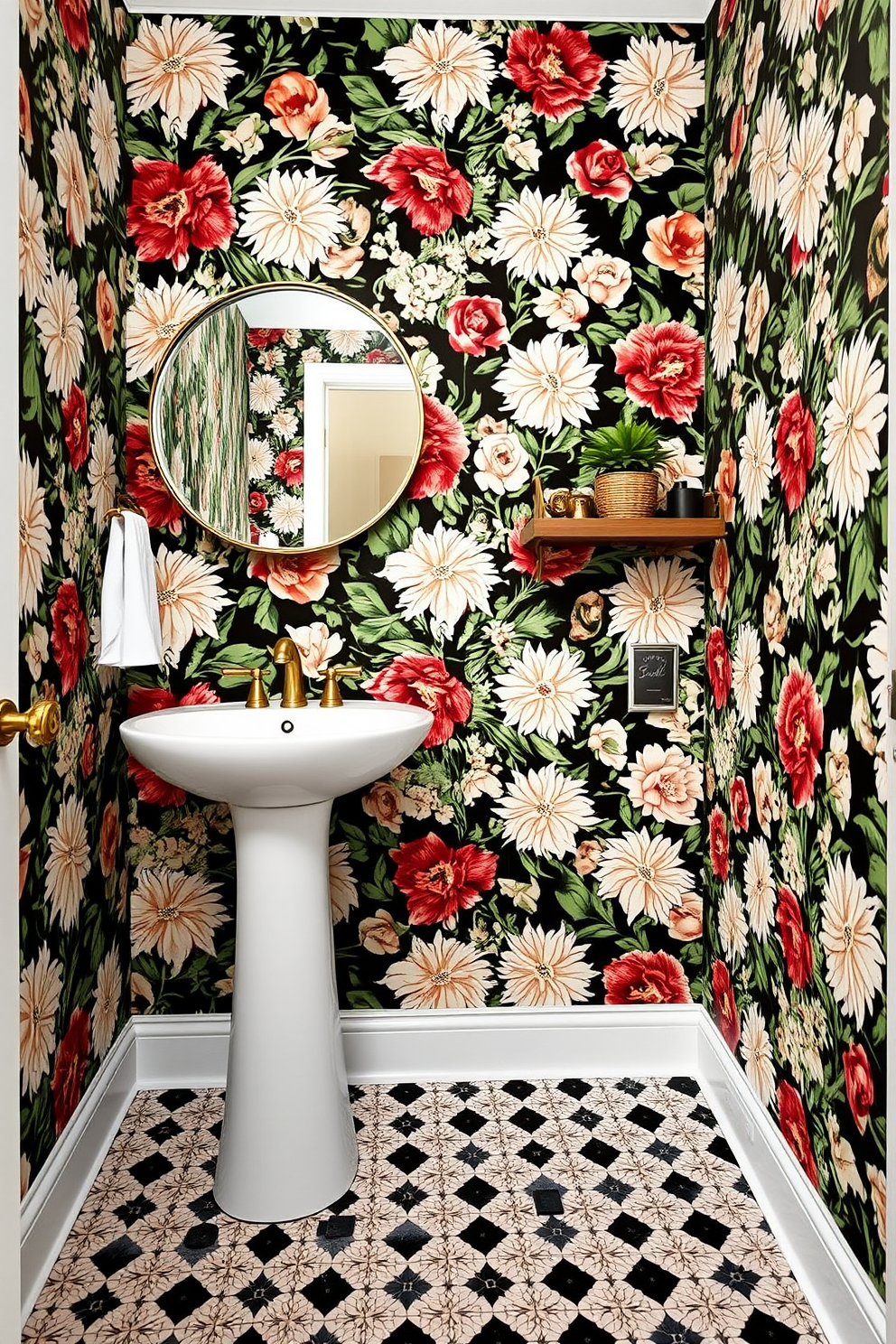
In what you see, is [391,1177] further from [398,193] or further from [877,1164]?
[398,193]

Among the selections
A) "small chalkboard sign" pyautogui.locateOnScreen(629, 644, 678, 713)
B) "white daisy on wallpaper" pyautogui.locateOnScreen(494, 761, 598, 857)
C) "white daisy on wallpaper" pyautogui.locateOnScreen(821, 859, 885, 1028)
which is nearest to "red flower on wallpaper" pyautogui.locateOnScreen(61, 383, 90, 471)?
"white daisy on wallpaper" pyautogui.locateOnScreen(494, 761, 598, 857)

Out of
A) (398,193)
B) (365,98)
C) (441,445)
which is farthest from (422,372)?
(365,98)

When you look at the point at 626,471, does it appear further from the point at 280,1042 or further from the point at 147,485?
the point at 280,1042

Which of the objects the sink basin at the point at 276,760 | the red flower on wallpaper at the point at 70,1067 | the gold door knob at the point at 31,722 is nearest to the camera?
the gold door knob at the point at 31,722

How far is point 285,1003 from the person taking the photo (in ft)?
5.15

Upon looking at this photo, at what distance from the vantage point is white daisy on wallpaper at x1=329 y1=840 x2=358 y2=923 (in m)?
2.00

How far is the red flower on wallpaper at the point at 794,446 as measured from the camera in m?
1.37

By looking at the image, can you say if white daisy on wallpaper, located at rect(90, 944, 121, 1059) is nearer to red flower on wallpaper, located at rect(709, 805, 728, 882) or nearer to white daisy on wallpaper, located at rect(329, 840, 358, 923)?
white daisy on wallpaper, located at rect(329, 840, 358, 923)

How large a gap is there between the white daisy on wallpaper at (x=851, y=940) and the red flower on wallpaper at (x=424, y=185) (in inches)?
63.2

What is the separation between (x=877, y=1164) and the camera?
115 cm

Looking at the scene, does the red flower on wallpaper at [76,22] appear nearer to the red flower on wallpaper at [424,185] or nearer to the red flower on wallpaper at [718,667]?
the red flower on wallpaper at [424,185]

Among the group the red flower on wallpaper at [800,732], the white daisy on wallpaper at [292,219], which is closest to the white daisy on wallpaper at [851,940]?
the red flower on wallpaper at [800,732]

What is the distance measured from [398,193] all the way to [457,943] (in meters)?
1.75

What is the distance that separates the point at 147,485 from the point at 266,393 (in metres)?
0.35
